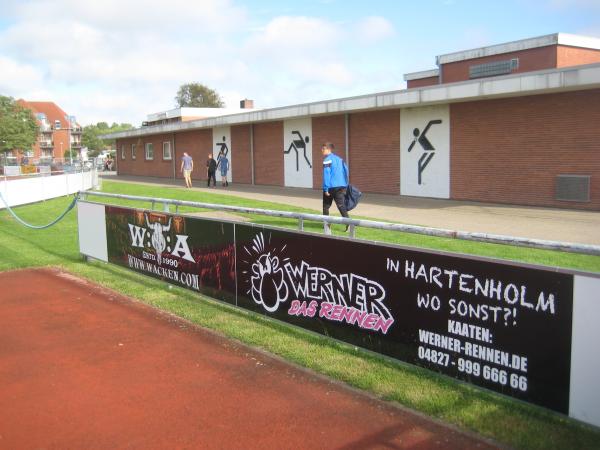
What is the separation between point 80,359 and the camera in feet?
17.6

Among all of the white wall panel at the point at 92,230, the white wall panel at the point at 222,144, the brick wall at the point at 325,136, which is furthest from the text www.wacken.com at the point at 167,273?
the white wall panel at the point at 222,144

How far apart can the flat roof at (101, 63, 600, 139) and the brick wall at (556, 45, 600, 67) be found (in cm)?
1079

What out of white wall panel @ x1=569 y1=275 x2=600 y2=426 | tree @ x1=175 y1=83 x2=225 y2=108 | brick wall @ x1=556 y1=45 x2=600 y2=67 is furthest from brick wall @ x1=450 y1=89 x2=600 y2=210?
tree @ x1=175 y1=83 x2=225 y2=108

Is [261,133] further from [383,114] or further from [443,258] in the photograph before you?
[443,258]

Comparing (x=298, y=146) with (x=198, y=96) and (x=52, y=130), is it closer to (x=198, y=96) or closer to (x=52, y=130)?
(x=198, y=96)

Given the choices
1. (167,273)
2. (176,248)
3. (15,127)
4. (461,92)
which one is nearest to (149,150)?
(461,92)

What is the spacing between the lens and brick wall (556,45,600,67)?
26.0 metres

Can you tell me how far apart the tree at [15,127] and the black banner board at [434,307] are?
3200 inches

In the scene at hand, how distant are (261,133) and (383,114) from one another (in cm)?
841

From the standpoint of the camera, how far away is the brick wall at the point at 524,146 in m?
15.3

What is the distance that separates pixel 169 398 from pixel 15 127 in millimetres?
83854

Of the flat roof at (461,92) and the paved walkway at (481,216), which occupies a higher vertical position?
the flat roof at (461,92)

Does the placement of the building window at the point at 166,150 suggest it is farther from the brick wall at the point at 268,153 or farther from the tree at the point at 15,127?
the tree at the point at 15,127

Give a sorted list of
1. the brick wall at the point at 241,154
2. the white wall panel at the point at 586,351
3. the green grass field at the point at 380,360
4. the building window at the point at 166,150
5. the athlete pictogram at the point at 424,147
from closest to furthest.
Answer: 1. the white wall panel at the point at 586,351
2. the green grass field at the point at 380,360
3. the athlete pictogram at the point at 424,147
4. the brick wall at the point at 241,154
5. the building window at the point at 166,150
